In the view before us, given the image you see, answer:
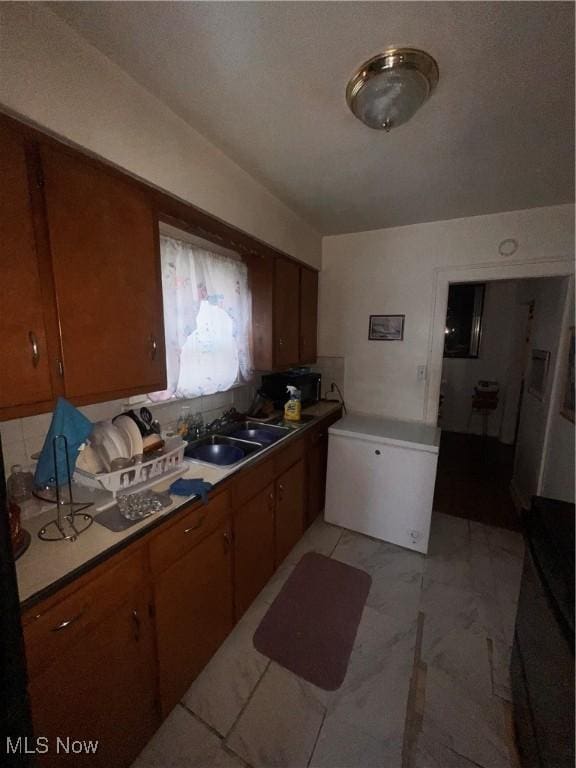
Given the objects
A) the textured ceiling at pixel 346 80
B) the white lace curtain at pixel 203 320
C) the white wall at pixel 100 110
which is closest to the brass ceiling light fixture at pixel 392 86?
the textured ceiling at pixel 346 80

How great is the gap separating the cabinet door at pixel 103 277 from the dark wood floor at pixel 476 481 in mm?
2790

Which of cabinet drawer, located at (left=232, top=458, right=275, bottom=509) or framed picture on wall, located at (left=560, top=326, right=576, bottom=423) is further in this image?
framed picture on wall, located at (left=560, top=326, right=576, bottom=423)

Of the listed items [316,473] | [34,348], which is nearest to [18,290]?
[34,348]

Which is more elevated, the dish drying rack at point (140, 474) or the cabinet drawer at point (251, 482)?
the dish drying rack at point (140, 474)

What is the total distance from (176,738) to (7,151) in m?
2.09

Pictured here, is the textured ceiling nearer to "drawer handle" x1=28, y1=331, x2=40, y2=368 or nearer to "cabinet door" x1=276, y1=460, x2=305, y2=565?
"drawer handle" x1=28, y1=331, x2=40, y2=368

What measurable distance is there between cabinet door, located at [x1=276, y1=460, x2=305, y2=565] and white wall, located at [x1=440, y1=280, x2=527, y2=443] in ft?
11.8

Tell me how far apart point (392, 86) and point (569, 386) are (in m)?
2.03

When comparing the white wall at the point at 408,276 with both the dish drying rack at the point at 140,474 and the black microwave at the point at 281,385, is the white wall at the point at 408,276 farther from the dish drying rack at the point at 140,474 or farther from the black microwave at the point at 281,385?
the dish drying rack at the point at 140,474

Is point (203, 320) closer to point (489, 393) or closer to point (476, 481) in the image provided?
point (476, 481)

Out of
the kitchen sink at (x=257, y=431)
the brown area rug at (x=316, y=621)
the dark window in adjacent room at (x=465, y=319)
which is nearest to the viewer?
the brown area rug at (x=316, y=621)

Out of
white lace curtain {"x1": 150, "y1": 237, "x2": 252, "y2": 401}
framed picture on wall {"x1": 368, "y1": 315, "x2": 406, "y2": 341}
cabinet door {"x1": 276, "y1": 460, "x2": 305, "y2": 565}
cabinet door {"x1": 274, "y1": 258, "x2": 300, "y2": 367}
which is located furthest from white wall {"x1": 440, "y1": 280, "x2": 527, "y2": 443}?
white lace curtain {"x1": 150, "y1": 237, "x2": 252, "y2": 401}

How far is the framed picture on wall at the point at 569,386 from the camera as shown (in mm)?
1882

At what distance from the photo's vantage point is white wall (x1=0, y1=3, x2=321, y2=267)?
813mm
